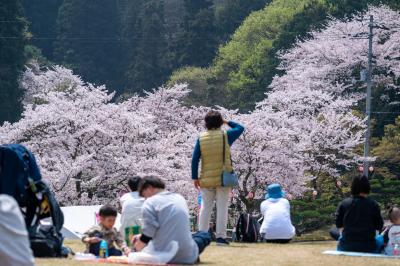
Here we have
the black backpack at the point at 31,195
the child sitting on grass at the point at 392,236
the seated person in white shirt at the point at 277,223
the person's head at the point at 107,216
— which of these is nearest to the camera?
the black backpack at the point at 31,195

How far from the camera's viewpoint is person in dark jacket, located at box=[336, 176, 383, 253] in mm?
9742

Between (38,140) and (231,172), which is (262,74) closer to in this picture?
(38,140)

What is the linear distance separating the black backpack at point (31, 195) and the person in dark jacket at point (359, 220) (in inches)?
108

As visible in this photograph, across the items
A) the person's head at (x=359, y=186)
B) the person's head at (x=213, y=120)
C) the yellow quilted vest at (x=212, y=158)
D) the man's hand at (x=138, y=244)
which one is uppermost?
the person's head at (x=213, y=120)

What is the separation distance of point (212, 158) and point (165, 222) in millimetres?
2814

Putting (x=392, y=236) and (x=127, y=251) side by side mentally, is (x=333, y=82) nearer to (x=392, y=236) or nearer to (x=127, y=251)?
(x=392, y=236)

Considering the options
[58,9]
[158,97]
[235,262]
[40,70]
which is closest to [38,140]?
[158,97]

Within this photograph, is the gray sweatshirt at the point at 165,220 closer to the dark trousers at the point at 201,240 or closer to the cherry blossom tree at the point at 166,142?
the dark trousers at the point at 201,240

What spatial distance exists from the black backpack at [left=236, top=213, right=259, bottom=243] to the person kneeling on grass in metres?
4.21

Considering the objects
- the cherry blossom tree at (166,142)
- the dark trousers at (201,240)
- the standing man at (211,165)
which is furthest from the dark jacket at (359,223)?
the cherry blossom tree at (166,142)

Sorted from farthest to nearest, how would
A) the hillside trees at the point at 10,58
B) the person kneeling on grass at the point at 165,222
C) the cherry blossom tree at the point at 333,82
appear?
the hillside trees at the point at 10,58, the cherry blossom tree at the point at 333,82, the person kneeling on grass at the point at 165,222

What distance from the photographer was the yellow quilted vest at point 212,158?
10.8 meters

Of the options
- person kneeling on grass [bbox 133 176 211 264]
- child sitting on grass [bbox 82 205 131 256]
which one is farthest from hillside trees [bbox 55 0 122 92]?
person kneeling on grass [bbox 133 176 211 264]

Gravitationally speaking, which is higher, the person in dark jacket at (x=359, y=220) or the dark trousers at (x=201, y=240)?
the person in dark jacket at (x=359, y=220)
